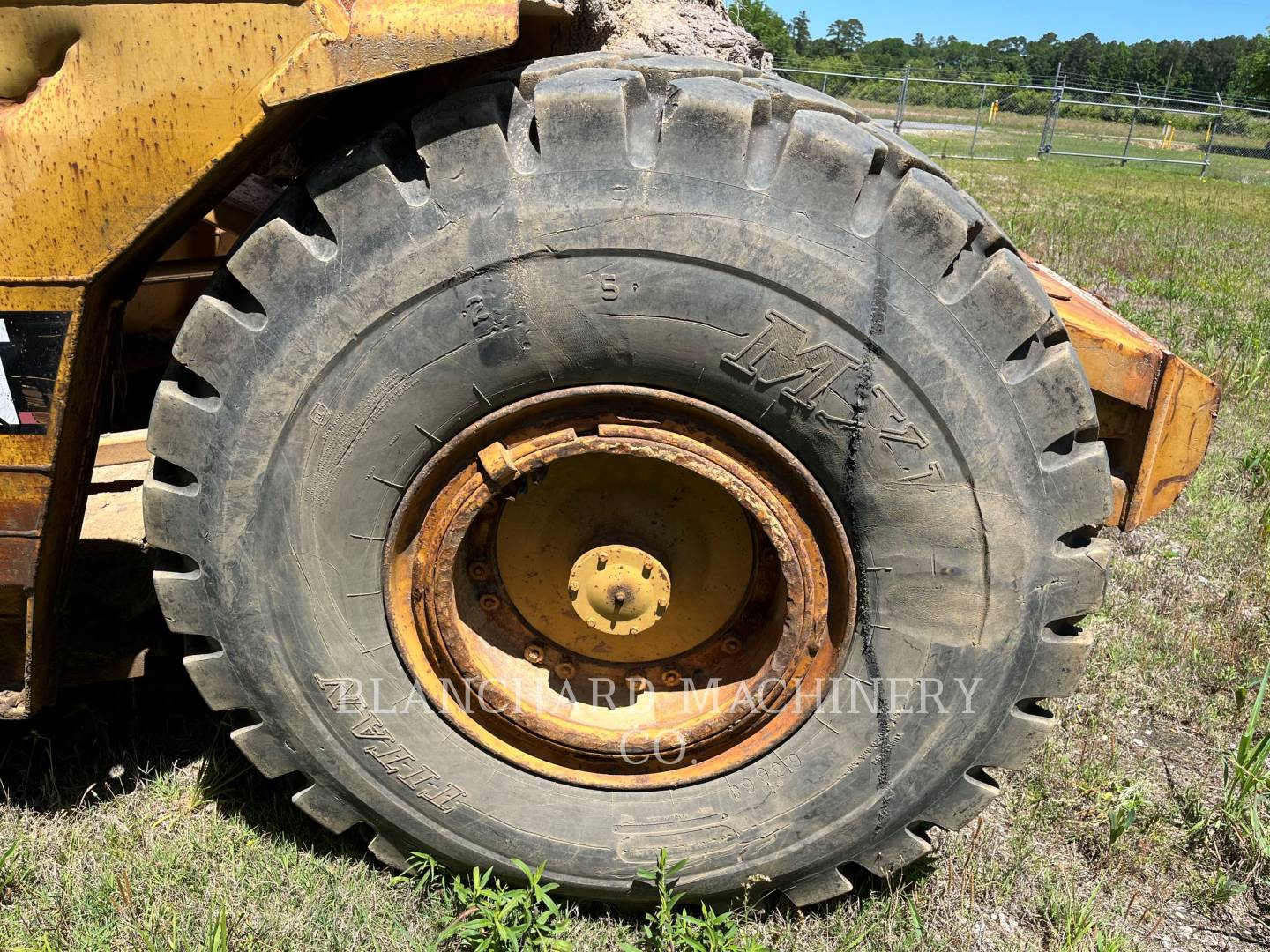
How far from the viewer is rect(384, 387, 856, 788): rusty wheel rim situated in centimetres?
184

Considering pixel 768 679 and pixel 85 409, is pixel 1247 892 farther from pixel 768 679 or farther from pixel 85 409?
pixel 85 409

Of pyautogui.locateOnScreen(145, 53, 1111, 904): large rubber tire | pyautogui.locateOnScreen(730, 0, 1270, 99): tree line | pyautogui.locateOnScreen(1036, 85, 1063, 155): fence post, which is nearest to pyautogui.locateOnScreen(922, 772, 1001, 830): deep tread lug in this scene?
pyautogui.locateOnScreen(145, 53, 1111, 904): large rubber tire

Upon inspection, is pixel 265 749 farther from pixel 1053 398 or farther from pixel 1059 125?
pixel 1059 125

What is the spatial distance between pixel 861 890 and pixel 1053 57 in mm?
112563

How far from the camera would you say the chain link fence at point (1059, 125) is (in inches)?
967

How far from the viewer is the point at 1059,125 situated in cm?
3891

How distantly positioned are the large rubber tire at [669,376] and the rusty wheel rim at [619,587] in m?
0.05

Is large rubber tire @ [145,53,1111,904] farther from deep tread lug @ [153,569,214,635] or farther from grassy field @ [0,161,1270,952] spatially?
grassy field @ [0,161,1270,952]

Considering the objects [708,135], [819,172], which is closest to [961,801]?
[819,172]

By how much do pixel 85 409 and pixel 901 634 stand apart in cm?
165

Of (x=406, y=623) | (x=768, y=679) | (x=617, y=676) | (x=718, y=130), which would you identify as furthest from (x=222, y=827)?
(x=718, y=130)

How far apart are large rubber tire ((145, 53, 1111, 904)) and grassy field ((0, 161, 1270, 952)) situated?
1.29 feet

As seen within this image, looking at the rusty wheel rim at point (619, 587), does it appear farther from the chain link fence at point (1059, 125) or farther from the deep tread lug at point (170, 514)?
the chain link fence at point (1059, 125)

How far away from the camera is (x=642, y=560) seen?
2.05 meters
